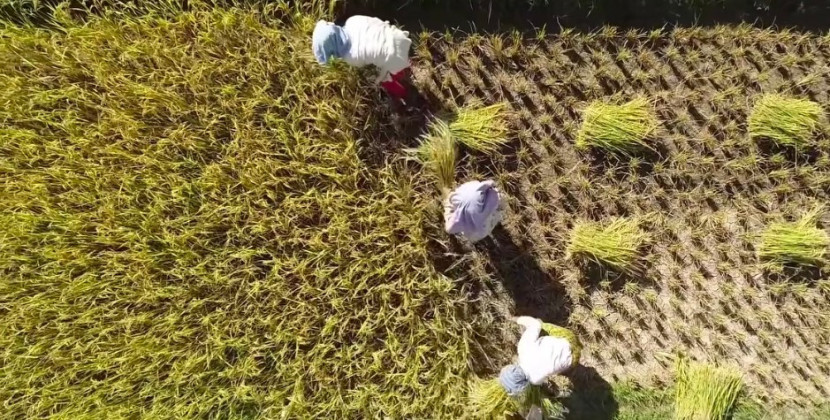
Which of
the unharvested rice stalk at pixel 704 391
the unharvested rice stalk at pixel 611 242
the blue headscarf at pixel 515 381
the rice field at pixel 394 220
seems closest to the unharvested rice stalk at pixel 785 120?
the rice field at pixel 394 220

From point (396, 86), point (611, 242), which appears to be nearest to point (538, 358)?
point (611, 242)

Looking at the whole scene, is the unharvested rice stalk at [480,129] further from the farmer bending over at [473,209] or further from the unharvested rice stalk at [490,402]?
the unharvested rice stalk at [490,402]

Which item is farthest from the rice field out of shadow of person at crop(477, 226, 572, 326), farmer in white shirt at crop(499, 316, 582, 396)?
farmer in white shirt at crop(499, 316, 582, 396)

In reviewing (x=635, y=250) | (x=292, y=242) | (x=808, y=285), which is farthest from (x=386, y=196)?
(x=808, y=285)

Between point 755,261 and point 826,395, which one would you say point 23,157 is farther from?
point 826,395

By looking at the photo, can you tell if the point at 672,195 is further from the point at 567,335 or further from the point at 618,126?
the point at 567,335

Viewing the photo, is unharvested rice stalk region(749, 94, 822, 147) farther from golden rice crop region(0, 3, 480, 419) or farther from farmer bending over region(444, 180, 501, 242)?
golden rice crop region(0, 3, 480, 419)
